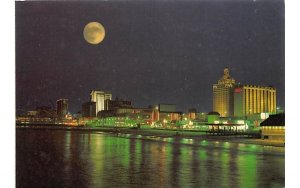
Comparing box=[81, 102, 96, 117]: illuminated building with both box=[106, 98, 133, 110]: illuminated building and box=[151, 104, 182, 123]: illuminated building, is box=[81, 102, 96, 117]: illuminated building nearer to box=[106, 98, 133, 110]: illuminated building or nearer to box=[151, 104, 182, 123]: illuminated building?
box=[106, 98, 133, 110]: illuminated building

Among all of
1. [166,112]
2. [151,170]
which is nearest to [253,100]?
[166,112]

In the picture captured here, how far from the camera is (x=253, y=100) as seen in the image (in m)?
7.79

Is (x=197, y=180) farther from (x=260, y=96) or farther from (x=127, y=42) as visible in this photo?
(x=127, y=42)

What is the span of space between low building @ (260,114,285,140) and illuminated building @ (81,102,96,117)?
13.3 ft

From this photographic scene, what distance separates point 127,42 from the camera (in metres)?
7.57

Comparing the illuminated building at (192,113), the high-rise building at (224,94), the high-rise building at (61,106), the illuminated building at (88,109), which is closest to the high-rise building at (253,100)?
the high-rise building at (224,94)

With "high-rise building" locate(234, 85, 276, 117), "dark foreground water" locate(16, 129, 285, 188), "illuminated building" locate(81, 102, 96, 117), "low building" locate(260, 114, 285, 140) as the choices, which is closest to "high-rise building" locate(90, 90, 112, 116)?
"illuminated building" locate(81, 102, 96, 117)

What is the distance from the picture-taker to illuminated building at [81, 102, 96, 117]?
948 centimetres

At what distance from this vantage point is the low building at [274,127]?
717cm

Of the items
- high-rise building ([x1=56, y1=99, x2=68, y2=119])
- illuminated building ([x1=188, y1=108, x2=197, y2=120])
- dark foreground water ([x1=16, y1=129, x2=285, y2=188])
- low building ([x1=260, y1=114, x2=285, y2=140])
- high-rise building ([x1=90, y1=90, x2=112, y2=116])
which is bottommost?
dark foreground water ([x1=16, y1=129, x2=285, y2=188])

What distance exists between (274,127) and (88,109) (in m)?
4.74

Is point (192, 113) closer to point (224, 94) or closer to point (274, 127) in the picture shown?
point (224, 94)
